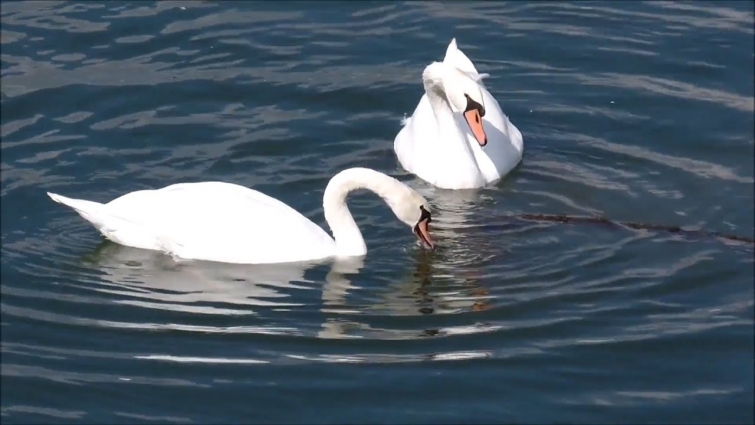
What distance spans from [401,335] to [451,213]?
93.1 inches

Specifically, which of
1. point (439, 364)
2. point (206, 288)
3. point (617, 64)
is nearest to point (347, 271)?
point (206, 288)

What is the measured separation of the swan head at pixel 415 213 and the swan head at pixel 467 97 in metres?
1.28

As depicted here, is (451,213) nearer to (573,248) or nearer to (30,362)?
(573,248)

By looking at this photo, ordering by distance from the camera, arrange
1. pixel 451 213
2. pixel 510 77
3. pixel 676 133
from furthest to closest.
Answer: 1. pixel 510 77
2. pixel 676 133
3. pixel 451 213

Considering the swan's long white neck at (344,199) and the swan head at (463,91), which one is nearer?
the swan's long white neck at (344,199)

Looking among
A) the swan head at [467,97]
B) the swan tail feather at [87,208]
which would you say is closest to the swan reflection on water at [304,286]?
the swan tail feather at [87,208]

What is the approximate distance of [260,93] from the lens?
13.9 metres

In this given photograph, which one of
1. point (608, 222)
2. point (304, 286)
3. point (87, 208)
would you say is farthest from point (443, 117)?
point (87, 208)

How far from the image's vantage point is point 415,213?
35.4 feet

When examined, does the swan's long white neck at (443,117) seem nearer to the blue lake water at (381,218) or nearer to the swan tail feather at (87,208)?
the blue lake water at (381,218)

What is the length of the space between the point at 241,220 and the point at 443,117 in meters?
2.62

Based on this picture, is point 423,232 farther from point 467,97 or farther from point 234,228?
point 467,97

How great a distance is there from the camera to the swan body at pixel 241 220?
10875mm

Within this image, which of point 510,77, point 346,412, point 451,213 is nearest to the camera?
point 346,412
